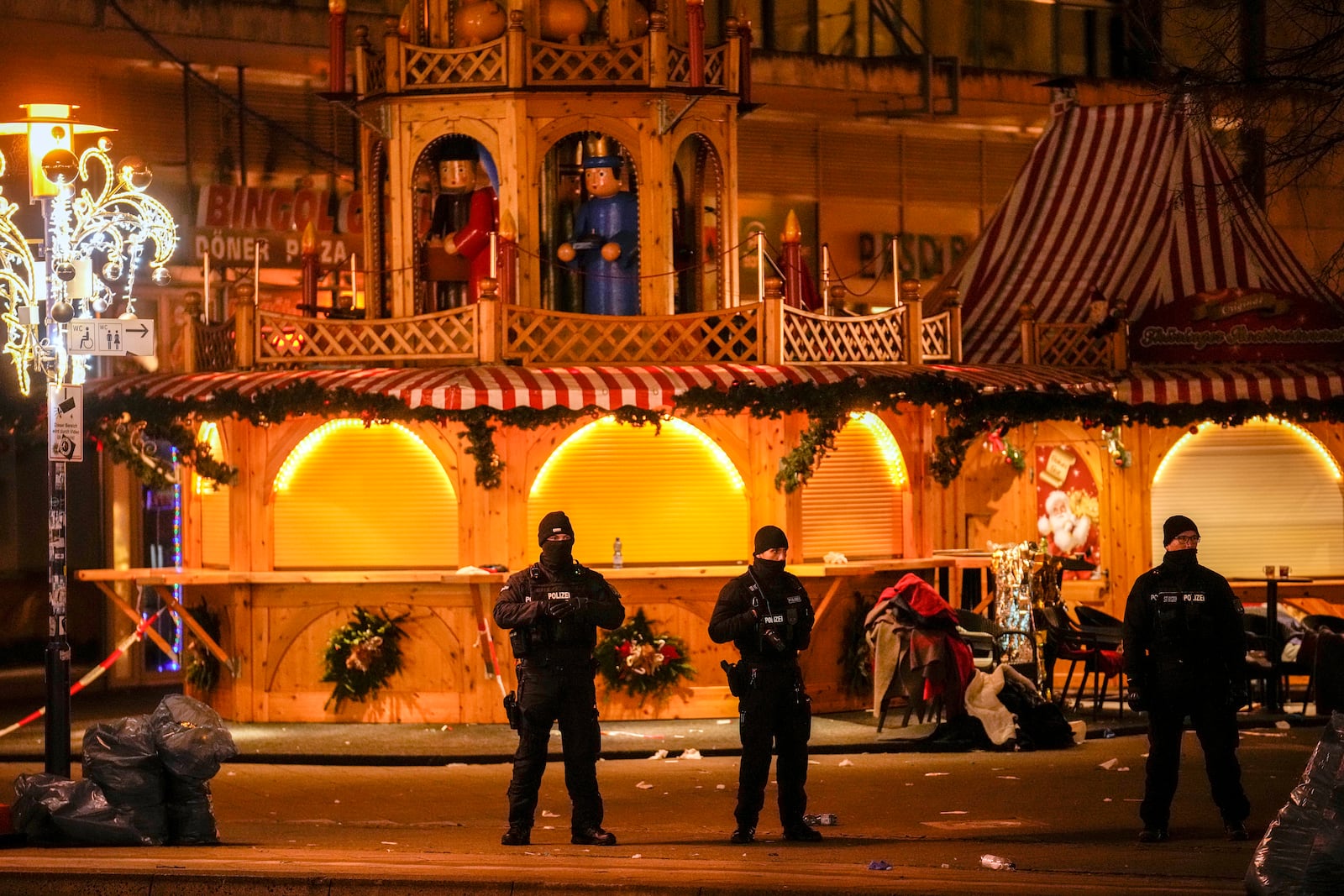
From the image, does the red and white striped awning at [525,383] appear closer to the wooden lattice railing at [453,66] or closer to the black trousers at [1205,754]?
the wooden lattice railing at [453,66]

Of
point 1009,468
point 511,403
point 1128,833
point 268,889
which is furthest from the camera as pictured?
point 1009,468

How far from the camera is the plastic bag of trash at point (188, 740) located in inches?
451

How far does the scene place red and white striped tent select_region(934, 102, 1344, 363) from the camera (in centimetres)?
2295

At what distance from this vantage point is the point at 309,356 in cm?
1886

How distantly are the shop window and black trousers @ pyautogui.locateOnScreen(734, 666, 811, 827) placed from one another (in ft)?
28.8

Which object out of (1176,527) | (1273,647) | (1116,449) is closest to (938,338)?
(1116,449)

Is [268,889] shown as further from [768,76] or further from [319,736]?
[768,76]

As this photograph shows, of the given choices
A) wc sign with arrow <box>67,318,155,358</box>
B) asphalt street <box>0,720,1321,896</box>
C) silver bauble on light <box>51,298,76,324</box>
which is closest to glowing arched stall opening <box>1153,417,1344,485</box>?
asphalt street <box>0,720,1321,896</box>

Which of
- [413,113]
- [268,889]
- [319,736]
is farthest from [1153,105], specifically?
[268,889]

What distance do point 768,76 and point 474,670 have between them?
996cm

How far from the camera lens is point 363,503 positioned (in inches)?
744

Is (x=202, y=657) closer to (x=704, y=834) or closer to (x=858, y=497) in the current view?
(x=858, y=497)

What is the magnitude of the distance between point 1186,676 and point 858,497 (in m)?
8.06

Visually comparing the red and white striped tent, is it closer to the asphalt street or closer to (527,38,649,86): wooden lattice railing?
(527,38,649,86): wooden lattice railing
